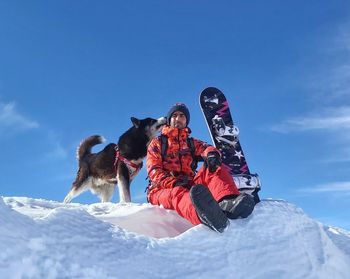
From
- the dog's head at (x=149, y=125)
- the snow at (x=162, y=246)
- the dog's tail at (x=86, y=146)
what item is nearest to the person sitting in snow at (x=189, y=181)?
the snow at (x=162, y=246)

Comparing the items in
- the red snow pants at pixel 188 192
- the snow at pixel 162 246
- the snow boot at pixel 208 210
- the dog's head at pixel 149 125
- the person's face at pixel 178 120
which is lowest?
the snow at pixel 162 246

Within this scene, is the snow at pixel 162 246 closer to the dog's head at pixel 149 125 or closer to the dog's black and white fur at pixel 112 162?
the dog's black and white fur at pixel 112 162

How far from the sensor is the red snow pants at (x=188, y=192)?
399 centimetres

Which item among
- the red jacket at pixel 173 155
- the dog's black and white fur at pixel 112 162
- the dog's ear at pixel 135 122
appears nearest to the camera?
the red jacket at pixel 173 155

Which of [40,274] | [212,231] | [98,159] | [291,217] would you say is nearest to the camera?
[40,274]

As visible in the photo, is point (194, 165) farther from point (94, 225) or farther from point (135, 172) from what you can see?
point (135, 172)

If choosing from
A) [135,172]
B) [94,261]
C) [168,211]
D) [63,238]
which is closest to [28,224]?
[63,238]

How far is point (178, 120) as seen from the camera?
17.9 feet

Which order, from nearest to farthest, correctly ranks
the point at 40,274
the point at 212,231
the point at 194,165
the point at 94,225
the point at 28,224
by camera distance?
the point at 40,274 → the point at 28,224 → the point at 94,225 → the point at 212,231 → the point at 194,165

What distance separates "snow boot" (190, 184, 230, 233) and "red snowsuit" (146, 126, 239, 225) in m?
0.31

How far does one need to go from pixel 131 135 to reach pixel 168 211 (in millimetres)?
4877

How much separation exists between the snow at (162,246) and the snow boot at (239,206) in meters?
0.07

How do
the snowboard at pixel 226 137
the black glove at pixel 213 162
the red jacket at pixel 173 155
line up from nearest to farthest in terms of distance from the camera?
the black glove at pixel 213 162, the red jacket at pixel 173 155, the snowboard at pixel 226 137

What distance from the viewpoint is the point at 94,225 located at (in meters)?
2.89
